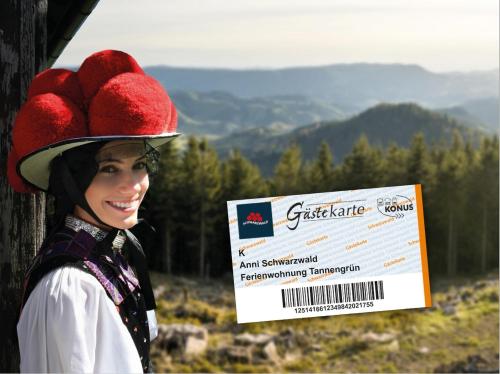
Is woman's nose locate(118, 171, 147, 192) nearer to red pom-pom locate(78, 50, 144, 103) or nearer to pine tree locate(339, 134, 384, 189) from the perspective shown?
red pom-pom locate(78, 50, 144, 103)

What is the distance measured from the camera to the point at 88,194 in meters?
2.07

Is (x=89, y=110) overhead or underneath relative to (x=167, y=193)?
underneath

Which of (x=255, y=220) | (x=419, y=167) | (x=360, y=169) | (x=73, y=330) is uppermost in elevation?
(x=360, y=169)

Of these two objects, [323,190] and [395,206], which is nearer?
[395,206]

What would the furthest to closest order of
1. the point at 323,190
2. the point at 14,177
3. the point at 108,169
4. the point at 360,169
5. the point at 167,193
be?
the point at 323,190 → the point at 360,169 → the point at 167,193 → the point at 14,177 → the point at 108,169

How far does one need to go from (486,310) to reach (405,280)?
2638 centimetres

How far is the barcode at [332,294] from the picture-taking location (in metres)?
2.45

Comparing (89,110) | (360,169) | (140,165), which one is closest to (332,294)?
(140,165)

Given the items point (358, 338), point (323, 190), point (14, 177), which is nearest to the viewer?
point (14, 177)

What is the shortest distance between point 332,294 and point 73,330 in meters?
1.16

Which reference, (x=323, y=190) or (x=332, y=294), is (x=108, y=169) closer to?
(x=332, y=294)

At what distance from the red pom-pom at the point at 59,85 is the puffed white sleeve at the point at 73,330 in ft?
2.03

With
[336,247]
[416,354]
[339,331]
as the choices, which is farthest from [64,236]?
[339,331]

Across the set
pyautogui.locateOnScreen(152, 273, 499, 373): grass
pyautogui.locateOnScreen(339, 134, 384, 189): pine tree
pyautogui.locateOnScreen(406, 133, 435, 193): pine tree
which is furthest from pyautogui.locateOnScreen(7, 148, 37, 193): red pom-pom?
pyautogui.locateOnScreen(339, 134, 384, 189): pine tree
